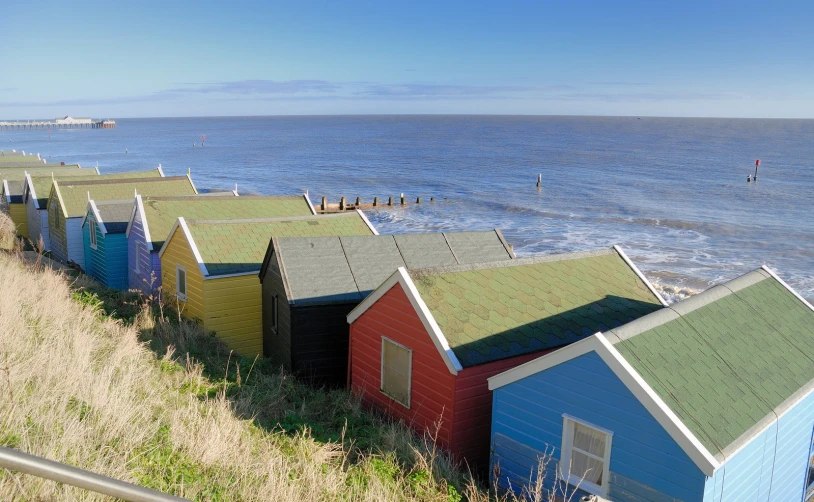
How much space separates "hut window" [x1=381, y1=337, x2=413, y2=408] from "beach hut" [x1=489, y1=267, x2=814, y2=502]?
104 inches

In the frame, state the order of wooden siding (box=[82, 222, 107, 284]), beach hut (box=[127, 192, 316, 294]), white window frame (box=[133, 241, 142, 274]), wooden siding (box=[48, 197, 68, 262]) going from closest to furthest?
1. beach hut (box=[127, 192, 316, 294])
2. white window frame (box=[133, 241, 142, 274])
3. wooden siding (box=[82, 222, 107, 284])
4. wooden siding (box=[48, 197, 68, 262])

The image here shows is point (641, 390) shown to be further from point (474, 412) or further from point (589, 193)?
A: point (589, 193)

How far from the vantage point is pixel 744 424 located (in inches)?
377

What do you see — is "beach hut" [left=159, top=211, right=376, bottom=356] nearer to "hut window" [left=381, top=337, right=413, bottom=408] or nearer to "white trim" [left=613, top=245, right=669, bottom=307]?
"hut window" [left=381, top=337, right=413, bottom=408]

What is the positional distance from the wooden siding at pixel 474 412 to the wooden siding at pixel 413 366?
15 cm

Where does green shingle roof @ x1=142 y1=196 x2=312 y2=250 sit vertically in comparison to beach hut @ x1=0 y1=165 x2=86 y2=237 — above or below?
above

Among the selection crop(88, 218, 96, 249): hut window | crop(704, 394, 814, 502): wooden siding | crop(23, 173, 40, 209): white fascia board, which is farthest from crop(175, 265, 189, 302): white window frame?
crop(23, 173, 40, 209): white fascia board

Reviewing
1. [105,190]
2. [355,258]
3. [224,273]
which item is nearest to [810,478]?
[355,258]

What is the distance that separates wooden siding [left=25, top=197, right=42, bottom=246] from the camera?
34.8 metres

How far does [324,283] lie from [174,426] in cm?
895

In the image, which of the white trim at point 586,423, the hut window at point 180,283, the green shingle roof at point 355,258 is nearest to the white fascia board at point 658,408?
the white trim at point 586,423

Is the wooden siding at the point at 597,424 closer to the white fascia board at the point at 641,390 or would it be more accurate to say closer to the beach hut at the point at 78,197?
the white fascia board at the point at 641,390

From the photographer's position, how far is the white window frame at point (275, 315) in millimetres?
18314

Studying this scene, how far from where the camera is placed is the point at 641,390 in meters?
9.38
